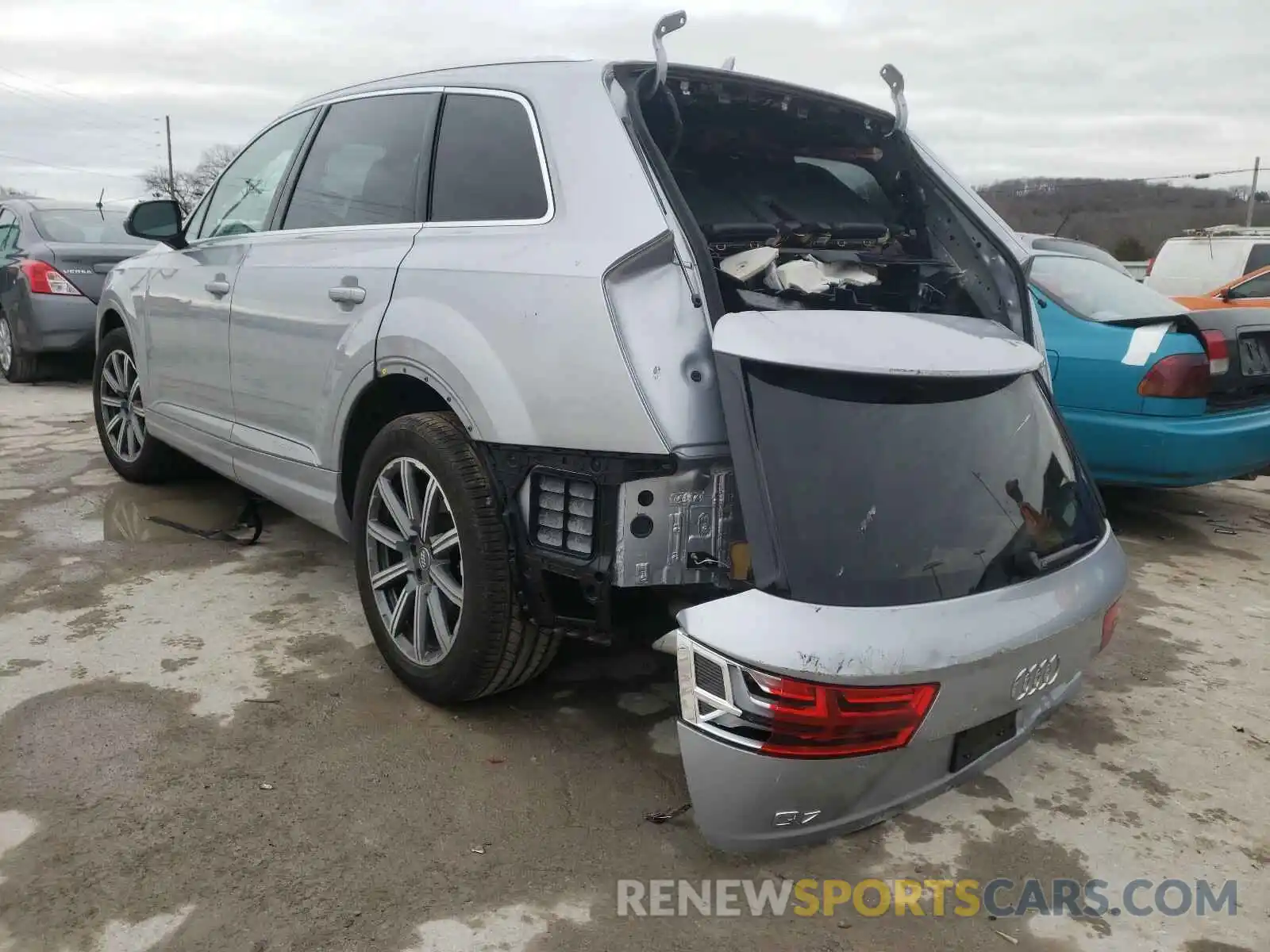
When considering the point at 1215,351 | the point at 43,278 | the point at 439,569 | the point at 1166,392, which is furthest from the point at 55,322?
the point at 1215,351

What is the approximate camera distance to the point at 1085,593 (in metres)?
2.38

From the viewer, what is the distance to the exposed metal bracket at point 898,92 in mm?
3082

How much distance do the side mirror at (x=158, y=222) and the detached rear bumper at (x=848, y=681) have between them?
138 inches

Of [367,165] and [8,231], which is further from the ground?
[367,165]

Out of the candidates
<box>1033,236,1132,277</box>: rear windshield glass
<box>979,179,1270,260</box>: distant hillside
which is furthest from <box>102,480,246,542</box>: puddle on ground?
<box>979,179,1270,260</box>: distant hillside

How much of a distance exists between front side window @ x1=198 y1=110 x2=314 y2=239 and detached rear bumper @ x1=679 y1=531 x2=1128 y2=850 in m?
2.71

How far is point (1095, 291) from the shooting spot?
5.34 meters

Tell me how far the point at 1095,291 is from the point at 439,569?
13.5 ft

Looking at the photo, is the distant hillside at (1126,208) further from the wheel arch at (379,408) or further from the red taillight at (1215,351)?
the wheel arch at (379,408)

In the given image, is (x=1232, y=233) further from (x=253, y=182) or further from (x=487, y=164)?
(x=487, y=164)

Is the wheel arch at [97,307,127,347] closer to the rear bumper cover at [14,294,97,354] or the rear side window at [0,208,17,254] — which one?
the rear bumper cover at [14,294,97,354]

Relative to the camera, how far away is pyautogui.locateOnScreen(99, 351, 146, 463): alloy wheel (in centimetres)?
502

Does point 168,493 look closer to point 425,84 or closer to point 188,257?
point 188,257

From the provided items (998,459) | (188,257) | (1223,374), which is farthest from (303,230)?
(1223,374)
